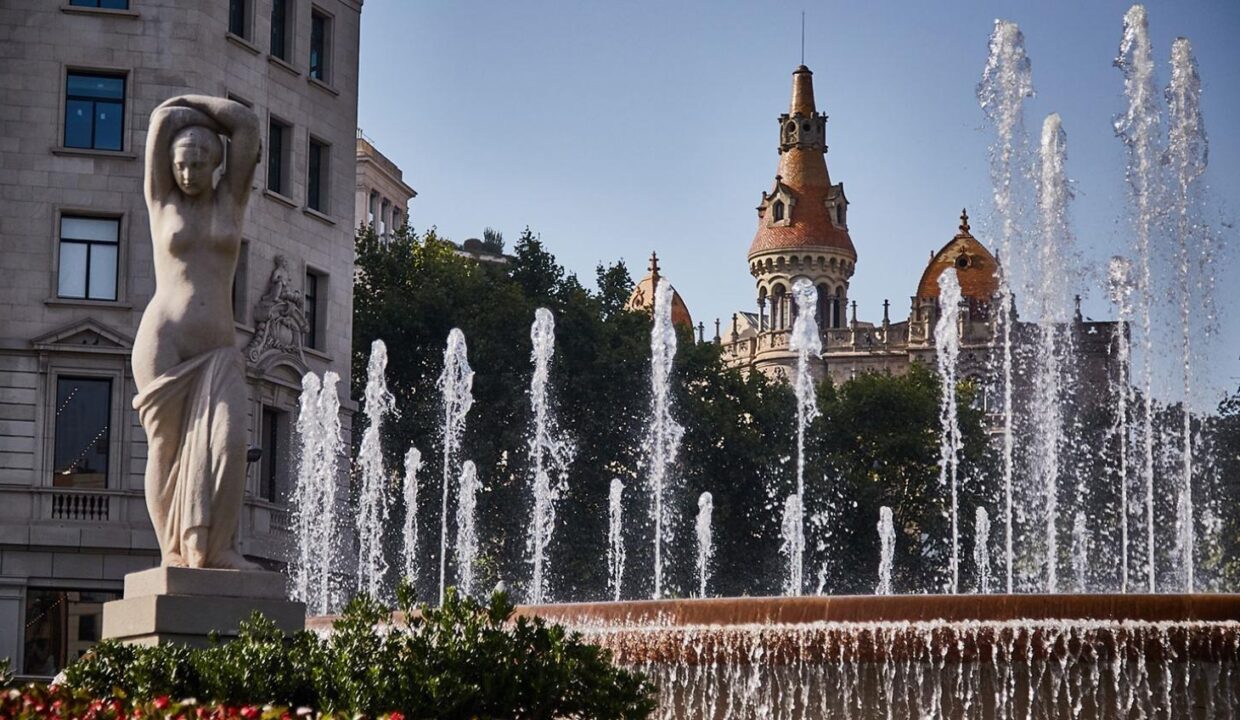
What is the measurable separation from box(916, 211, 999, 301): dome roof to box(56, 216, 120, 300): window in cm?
8154

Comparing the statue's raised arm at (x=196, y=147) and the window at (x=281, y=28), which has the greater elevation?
the window at (x=281, y=28)

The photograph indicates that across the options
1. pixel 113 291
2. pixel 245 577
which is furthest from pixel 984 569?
pixel 245 577

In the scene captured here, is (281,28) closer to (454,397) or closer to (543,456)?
(454,397)

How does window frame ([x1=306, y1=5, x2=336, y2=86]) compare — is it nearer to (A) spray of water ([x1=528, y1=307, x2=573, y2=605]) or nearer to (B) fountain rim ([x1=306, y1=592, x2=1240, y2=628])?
(A) spray of water ([x1=528, y1=307, x2=573, y2=605])

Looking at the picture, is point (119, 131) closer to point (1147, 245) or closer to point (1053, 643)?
point (1147, 245)

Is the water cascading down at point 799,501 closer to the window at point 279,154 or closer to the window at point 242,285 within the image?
the window at point 279,154

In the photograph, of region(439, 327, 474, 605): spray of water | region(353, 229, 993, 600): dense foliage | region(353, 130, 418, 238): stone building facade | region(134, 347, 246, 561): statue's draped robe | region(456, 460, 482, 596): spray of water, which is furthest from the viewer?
region(353, 130, 418, 238): stone building facade

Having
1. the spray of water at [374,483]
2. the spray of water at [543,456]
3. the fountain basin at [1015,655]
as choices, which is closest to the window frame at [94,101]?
the spray of water at [374,483]

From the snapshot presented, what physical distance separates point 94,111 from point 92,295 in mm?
3185

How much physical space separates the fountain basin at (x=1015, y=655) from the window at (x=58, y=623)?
21564 mm

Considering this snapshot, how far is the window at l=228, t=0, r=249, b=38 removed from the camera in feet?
116

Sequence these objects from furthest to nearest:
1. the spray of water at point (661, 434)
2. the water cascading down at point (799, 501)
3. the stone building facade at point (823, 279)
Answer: the stone building facade at point (823, 279)
the water cascading down at point (799, 501)
the spray of water at point (661, 434)

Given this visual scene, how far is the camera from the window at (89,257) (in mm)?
33312

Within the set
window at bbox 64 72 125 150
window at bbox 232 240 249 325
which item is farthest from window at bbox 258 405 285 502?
window at bbox 64 72 125 150
